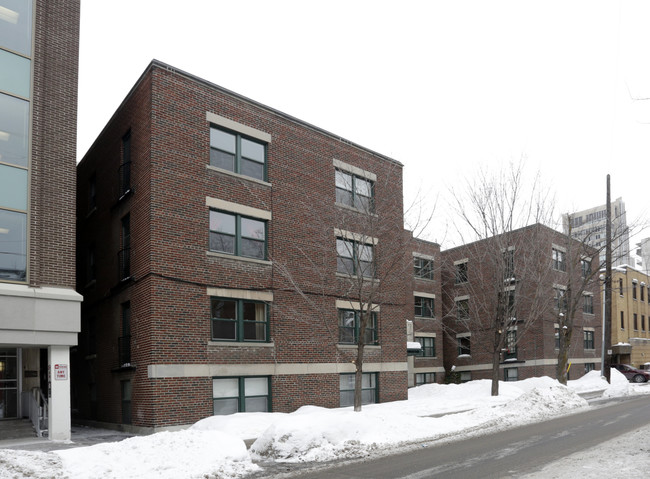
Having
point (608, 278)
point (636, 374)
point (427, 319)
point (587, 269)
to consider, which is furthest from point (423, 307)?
point (636, 374)

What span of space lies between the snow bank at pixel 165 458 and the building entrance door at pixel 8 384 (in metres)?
9.64

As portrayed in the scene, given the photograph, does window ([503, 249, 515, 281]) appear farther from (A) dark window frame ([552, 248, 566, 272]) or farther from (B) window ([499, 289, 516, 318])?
(A) dark window frame ([552, 248, 566, 272])

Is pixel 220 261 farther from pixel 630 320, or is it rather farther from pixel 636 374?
pixel 630 320

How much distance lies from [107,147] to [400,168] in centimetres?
1331

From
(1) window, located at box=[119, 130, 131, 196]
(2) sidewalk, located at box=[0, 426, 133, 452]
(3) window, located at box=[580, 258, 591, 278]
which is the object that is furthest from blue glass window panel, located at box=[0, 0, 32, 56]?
(3) window, located at box=[580, 258, 591, 278]

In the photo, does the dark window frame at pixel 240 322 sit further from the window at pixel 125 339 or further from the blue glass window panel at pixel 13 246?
the blue glass window panel at pixel 13 246

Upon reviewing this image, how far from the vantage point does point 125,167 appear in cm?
2219

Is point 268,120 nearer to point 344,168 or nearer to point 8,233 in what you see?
point 344,168

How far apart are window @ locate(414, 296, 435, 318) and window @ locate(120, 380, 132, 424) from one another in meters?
25.3

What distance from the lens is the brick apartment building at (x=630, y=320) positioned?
54.3m

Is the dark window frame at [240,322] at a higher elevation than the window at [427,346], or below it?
higher

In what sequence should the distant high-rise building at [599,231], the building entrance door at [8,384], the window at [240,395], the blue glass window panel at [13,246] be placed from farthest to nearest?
the distant high-rise building at [599,231], the window at [240,395], the building entrance door at [8,384], the blue glass window panel at [13,246]

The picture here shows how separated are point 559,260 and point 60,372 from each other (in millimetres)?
36327

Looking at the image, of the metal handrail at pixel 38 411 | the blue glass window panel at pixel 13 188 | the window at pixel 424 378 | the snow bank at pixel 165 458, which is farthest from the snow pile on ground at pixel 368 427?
the window at pixel 424 378
